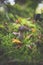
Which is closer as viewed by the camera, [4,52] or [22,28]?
[4,52]

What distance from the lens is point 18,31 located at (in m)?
2.89

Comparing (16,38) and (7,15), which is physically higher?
(7,15)

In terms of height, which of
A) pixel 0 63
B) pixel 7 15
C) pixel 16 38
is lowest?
pixel 0 63

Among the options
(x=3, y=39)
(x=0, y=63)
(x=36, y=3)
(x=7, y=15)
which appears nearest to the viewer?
(x=0, y=63)

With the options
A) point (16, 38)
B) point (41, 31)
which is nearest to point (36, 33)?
point (41, 31)

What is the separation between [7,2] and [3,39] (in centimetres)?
73

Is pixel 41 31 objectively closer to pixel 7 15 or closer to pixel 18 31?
pixel 18 31

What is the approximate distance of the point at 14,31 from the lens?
2.91 metres

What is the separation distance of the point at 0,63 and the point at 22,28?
610mm

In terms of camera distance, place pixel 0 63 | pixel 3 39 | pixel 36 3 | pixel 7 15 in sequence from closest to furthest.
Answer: pixel 0 63 < pixel 3 39 < pixel 7 15 < pixel 36 3

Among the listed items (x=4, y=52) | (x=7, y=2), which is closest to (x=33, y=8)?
(x=7, y=2)

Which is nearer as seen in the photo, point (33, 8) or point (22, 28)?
point (22, 28)

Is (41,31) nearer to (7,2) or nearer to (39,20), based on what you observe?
(39,20)

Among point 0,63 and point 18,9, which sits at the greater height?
point 18,9
